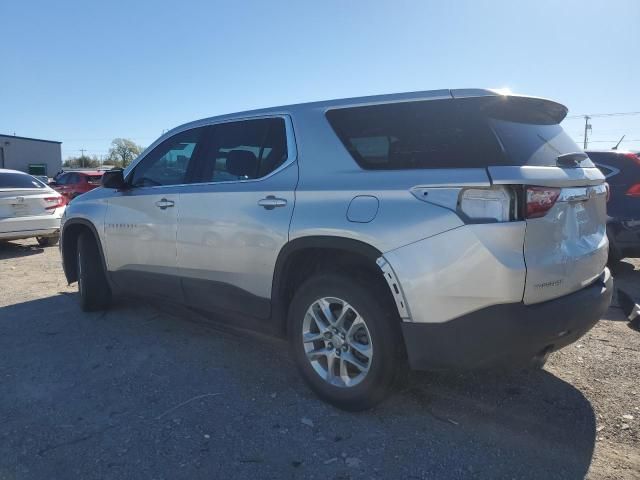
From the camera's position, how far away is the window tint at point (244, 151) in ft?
11.9

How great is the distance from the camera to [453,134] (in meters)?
2.77

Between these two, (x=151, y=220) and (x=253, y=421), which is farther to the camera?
(x=151, y=220)

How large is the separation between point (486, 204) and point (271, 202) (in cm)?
145

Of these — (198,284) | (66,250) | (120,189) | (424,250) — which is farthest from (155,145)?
(424,250)

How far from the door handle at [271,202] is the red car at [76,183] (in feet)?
52.4

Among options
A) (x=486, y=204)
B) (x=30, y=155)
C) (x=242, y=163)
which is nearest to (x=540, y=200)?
(x=486, y=204)

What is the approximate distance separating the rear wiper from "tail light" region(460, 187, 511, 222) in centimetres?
56

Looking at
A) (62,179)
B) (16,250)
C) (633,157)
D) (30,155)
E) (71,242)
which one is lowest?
(16,250)

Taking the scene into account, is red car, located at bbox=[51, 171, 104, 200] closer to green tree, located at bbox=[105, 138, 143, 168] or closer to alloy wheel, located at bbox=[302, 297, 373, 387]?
alloy wheel, located at bbox=[302, 297, 373, 387]

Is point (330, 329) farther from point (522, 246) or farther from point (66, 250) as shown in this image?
point (66, 250)

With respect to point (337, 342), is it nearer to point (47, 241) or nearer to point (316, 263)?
point (316, 263)

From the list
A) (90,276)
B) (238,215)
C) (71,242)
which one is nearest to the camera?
(238,215)

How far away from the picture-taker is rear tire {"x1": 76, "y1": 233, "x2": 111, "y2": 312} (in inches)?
207

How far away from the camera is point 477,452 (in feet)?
8.94
